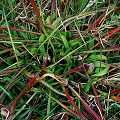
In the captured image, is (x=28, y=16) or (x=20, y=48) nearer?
(x=20, y=48)

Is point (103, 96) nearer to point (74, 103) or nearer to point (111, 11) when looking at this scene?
point (74, 103)

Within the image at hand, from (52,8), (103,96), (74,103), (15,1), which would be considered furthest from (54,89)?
(15,1)

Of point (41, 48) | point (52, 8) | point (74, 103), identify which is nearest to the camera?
point (74, 103)

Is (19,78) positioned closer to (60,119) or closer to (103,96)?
(60,119)

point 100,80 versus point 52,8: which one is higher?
point 52,8

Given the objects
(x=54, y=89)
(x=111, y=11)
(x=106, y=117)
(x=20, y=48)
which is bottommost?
(x=106, y=117)

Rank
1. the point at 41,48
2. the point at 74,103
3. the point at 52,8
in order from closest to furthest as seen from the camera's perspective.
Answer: the point at 74,103 → the point at 41,48 → the point at 52,8
